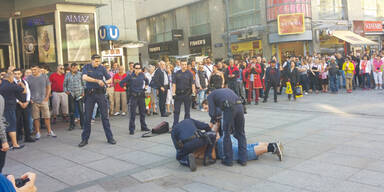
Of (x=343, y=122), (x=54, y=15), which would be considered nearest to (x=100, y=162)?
(x=343, y=122)

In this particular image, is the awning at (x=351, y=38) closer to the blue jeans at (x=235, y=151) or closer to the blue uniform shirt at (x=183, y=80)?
the blue uniform shirt at (x=183, y=80)

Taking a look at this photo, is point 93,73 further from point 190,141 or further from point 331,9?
point 331,9

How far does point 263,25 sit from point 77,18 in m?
16.6

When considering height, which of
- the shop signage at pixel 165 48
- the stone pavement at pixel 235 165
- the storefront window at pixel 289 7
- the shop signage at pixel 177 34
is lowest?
the stone pavement at pixel 235 165

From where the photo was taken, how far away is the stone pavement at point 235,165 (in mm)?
4699

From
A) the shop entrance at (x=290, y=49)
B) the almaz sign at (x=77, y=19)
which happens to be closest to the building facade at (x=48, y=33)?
the almaz sign at (x=77, y=19)

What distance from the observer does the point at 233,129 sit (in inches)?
221

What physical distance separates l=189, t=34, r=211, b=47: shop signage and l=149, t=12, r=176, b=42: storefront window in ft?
11.6

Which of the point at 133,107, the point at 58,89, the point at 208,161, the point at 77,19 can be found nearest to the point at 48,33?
the point at 77,19

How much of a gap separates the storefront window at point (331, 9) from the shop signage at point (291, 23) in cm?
299

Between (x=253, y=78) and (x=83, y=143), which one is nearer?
(x=83, y=143)

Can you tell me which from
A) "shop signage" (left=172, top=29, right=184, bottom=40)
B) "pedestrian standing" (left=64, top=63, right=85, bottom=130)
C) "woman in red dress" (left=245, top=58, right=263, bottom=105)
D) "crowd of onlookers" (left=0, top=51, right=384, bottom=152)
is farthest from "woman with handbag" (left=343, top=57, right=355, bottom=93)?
"shop signage" (left=172, top=29, right=184, bottom=40)

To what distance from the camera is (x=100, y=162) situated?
6.15 metres

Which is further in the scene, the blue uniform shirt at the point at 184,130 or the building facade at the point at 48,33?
the building facade at the point at 48,33
